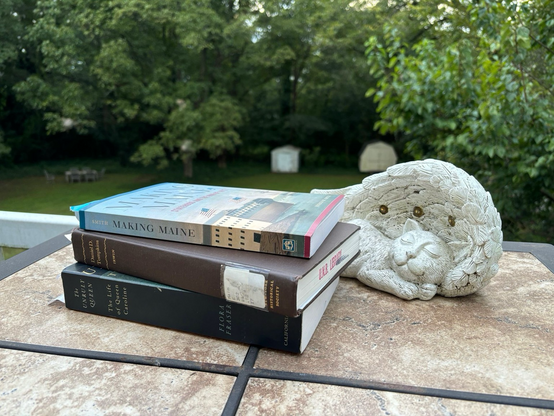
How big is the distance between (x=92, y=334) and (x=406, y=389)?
464 mm

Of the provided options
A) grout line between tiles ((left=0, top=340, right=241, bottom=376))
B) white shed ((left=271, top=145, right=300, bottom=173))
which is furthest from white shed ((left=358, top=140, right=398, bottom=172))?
grout line between tiles ((left=0, top=340, right=241, bottom=376))

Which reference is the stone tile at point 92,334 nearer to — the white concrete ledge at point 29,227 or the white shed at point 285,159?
the white concrete ledge at point 29,227

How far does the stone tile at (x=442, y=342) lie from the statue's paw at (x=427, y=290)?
13 mm

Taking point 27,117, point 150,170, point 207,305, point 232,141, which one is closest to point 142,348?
point 207,305

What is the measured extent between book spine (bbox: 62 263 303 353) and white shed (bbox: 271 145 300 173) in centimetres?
399

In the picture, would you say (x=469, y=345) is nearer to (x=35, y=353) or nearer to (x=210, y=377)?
(x=210, y=377)

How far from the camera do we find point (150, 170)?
4.04 meters

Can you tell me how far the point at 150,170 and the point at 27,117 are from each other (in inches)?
46.7

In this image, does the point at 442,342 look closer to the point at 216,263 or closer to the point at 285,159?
the point at 216,263

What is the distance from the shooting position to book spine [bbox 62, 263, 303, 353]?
0.60 metres

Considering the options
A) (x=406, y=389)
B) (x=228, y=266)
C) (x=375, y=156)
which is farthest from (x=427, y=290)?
(x=375, y=156)

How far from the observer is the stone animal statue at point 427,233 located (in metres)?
0.70

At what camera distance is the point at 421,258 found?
2.40ft

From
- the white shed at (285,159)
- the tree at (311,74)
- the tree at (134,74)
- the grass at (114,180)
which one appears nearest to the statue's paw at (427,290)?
the grass at (114,180)
